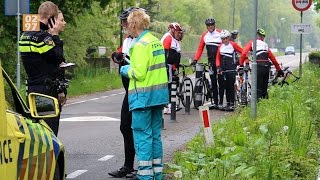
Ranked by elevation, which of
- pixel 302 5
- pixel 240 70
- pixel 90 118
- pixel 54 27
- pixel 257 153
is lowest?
pixel 90 118

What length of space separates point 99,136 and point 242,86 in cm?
588

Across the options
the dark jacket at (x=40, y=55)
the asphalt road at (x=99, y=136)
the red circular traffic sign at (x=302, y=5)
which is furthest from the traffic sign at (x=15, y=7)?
the dark jacket at (x=40, y=55)

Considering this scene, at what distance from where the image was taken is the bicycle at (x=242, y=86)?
18812mm

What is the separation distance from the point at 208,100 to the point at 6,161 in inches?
621

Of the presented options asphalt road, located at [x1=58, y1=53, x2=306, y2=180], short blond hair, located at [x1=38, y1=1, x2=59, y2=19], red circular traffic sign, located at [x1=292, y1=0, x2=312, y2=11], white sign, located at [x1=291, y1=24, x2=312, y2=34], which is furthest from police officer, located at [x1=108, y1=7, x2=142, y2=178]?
white sign, located at [x1=291, y1=24, x2=312, y2=34]

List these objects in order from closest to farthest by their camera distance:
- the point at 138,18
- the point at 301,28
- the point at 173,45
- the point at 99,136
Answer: the point at 138,18, the point at 99,136, the point at 173,45, the point at 301,28

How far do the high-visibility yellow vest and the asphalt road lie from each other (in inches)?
61.8

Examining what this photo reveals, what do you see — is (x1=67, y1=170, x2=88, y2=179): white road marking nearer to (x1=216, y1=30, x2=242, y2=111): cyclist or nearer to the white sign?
(x1=216, y1=30, x2=242, y2=111): cyclist

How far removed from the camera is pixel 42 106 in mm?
6188

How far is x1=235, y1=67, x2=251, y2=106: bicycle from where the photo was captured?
18812 millimetres

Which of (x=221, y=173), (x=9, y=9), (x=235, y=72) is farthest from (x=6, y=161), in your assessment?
(x=9, y=9)

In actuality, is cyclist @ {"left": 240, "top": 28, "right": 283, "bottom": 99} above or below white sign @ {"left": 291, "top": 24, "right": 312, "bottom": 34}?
below

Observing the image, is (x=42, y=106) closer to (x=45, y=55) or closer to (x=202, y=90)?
(x=45, y=55)

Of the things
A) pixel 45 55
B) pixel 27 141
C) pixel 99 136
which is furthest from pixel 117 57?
pixel 99 136
